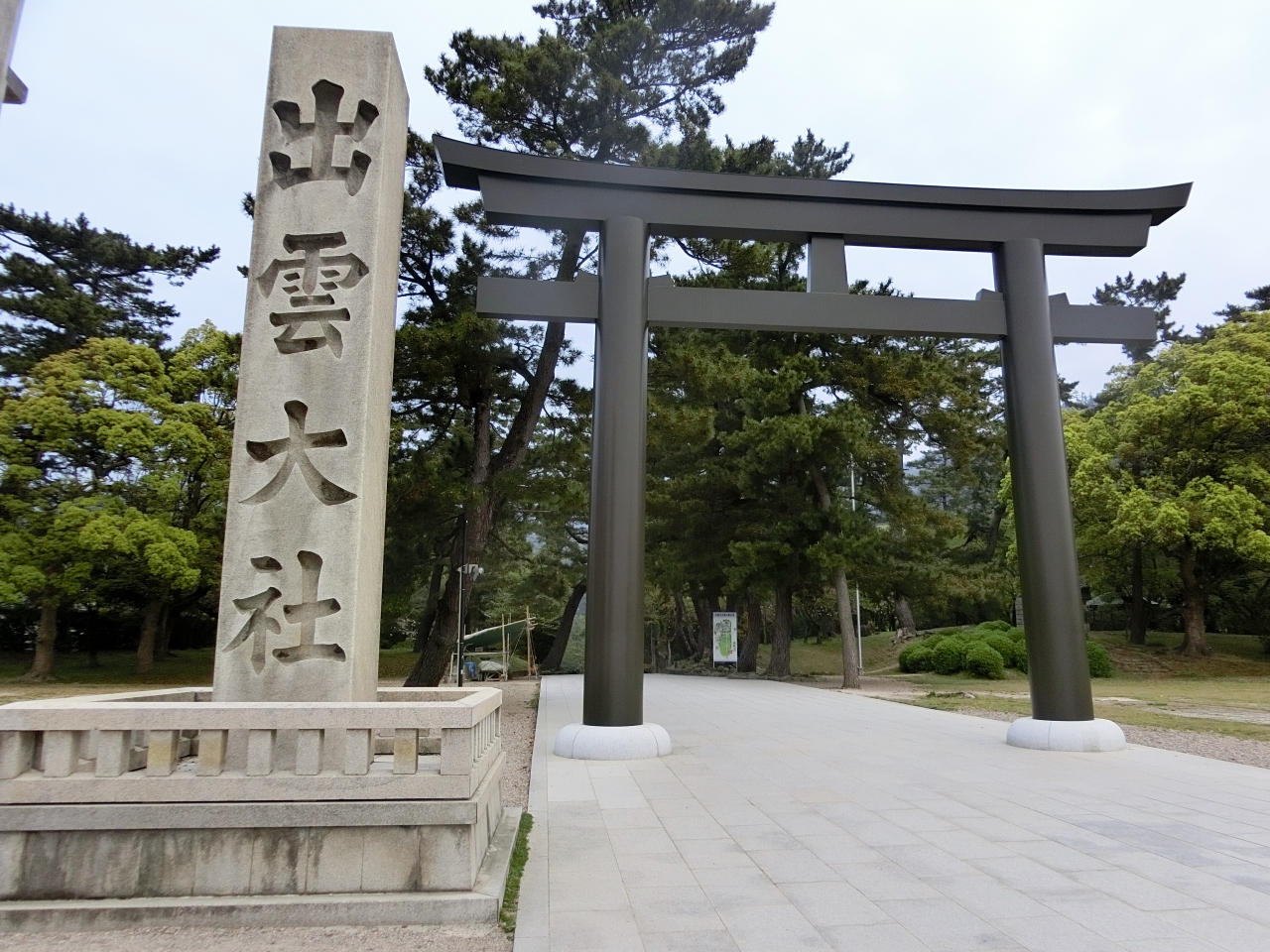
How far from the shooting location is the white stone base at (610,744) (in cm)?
687

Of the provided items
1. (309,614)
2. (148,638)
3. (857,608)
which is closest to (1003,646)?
(857,608)

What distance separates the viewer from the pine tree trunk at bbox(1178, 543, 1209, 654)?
73.2 ft

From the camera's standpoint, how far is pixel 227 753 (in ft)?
11.0

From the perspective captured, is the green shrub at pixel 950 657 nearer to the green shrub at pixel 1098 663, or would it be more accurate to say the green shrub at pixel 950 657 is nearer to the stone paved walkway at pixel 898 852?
the green shrub at pixel 1098 663

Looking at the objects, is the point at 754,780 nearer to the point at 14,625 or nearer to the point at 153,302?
the point at 153,302

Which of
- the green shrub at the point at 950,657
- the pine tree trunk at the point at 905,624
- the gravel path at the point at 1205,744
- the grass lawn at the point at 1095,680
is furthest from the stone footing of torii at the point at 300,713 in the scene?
the pine tree trunk at the point at 905,624

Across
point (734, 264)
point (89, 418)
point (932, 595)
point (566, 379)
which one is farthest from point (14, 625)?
point (932, 595)

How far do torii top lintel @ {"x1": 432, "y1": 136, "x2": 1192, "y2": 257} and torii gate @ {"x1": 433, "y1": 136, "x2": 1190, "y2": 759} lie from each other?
2 centimetres

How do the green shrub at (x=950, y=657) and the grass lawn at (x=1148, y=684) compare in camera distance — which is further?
the green shrub at (x=950, y=657)

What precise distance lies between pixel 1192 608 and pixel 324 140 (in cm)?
2560

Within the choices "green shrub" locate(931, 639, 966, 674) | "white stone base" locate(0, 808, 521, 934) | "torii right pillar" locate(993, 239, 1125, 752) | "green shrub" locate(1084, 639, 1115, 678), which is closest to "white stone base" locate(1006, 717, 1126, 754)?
"torii right pillar" locate(993, 239, 1125, 752)

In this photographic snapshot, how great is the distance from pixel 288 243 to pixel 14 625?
25.6m

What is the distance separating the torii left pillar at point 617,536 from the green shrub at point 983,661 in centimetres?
1457

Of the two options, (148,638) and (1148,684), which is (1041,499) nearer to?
(1148,684)
